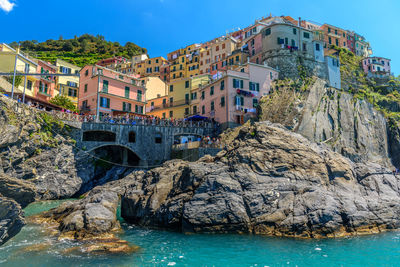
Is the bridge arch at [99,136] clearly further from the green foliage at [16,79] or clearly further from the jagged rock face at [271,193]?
the jagged rock face at [271,193]

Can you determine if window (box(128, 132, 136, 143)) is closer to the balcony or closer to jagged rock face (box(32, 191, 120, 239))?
the balcony

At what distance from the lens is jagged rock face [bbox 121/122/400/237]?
21.4 m

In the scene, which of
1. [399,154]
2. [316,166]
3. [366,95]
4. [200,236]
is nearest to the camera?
[200,236]

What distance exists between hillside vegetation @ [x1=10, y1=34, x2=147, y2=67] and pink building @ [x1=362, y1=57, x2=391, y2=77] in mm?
83481

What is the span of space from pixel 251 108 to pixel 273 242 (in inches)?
1198

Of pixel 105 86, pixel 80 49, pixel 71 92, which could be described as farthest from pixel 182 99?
pixel 80 49

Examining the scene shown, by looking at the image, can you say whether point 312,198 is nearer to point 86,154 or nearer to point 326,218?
point 326,218

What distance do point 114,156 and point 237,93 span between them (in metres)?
22.8

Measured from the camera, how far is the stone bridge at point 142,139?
42562 mm

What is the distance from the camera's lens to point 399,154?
5178 centimetres

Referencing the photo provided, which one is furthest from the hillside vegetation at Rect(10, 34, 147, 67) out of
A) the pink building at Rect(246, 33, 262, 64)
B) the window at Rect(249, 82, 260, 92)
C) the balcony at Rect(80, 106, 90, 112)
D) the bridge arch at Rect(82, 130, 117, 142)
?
the window at Rect(249, 82, 260, 92)

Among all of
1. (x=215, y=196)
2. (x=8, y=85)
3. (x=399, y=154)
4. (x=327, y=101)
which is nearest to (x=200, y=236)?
(x=215, y=196)

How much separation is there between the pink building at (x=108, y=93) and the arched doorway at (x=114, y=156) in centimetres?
619

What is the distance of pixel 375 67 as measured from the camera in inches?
2840
